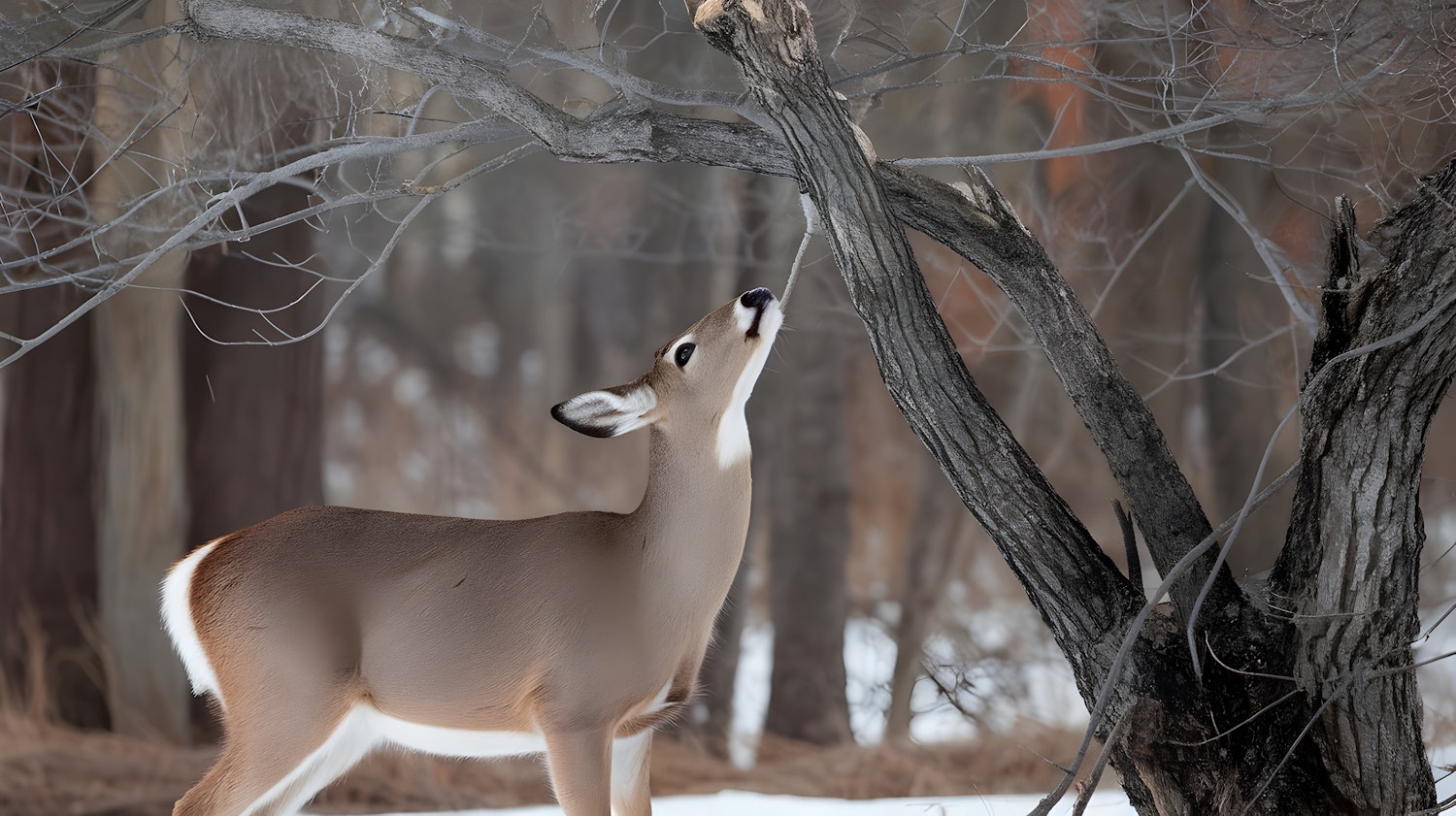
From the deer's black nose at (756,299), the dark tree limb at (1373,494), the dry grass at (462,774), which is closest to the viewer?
the dark tree limb at (1373,494)

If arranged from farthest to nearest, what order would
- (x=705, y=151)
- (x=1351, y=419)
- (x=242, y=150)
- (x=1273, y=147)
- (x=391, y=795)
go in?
1. (x=391, y=795)
2. (x=1273, y=147)
3. (x=242, y=150)
4. (x=705, y=151)
5. (x=1351, y=419)

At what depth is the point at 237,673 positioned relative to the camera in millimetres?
1804

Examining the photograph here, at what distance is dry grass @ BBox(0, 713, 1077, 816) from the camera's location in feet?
11.5

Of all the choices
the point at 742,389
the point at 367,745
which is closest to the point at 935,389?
the point at 742,389

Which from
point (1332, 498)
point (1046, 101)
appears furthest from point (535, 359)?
point (1332, 498)

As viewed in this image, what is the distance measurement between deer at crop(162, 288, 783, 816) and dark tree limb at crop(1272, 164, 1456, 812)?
0.78m

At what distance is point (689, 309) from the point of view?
5.43 meters

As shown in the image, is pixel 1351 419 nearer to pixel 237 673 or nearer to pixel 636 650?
pixel 636 650

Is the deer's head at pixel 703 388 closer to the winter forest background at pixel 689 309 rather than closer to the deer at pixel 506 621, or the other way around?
the deer at pixel 506 621

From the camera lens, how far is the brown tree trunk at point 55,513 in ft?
12.7

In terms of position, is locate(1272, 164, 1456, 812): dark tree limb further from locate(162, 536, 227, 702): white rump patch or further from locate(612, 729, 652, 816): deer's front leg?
locate(162, 536, 227, 702): white rump patch

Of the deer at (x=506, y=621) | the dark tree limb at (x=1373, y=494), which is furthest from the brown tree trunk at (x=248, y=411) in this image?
the dark tree limb at (x=1373, y=494)

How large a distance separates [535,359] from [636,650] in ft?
15.4

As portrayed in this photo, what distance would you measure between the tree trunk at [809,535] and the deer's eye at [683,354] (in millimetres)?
2469
